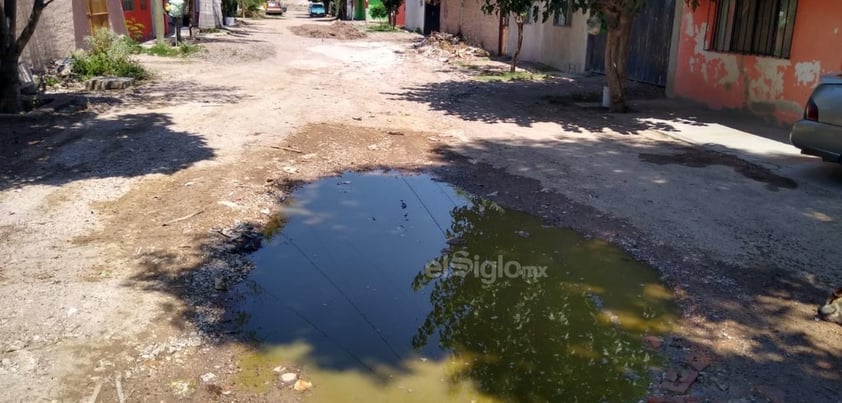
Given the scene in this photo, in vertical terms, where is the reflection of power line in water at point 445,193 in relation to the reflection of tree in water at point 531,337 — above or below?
above

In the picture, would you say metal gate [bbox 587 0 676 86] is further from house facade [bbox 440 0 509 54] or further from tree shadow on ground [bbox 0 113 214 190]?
tree shadow on ground [bbox 0 113 214 190]

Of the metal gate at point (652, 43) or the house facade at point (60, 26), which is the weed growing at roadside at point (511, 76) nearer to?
the metal gate at point (652, 43)

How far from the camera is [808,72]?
1044 centimetres

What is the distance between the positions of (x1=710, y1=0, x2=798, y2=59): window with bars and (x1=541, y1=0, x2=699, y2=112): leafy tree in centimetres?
83

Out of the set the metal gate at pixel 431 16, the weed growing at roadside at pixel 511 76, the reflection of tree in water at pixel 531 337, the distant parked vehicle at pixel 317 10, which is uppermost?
the distant parked vehicle at pixel 317 10

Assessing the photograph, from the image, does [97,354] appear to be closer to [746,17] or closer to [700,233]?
[700,233]

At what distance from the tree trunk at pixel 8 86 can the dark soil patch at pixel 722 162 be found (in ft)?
30.5

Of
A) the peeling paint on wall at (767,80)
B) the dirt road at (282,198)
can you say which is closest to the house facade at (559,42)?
the dirt road at (282,198)

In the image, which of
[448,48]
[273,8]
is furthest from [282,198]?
[273,8]

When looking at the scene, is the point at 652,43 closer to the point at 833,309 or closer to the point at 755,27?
the point at 755,27

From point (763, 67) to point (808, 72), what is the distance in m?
1.00

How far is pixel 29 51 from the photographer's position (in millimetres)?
13812

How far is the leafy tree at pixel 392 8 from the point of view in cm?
3944

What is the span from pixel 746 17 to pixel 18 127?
1201 centimetres
